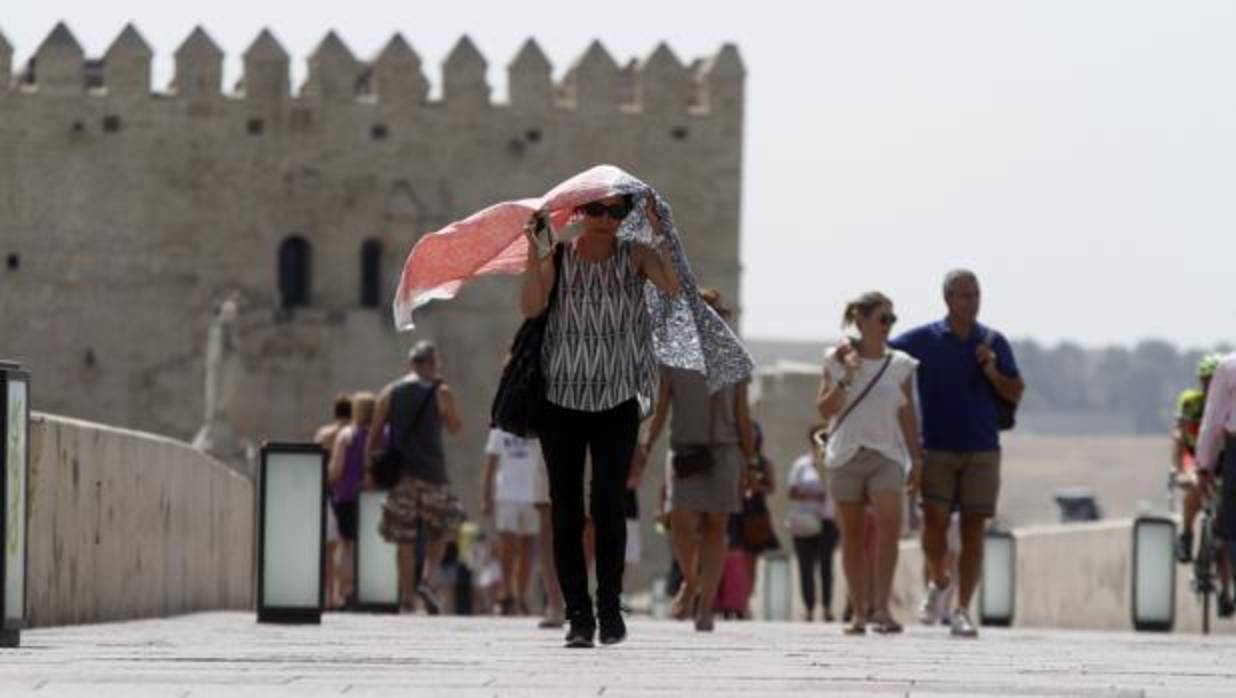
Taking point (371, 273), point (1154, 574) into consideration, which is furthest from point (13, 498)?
point (371, 273)

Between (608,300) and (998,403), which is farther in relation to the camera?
(998,403)

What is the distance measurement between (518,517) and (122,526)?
432cm

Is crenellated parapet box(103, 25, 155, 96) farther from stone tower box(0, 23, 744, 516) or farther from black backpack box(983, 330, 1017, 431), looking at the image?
black backpack box(983, 330, 1017, 431)

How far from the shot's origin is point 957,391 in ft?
48.0

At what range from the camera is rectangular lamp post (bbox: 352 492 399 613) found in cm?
1877

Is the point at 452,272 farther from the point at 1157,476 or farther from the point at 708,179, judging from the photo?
the point at 1157,476

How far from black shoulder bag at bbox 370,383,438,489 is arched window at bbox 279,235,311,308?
36.9 meters

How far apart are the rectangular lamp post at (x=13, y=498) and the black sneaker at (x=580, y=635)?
Answer: 165cm

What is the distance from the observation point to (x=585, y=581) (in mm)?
11250

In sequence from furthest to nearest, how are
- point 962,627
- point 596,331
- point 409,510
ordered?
point 409,510 → point 962,627 → point 596,331

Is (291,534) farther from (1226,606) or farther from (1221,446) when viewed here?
(1226,606)

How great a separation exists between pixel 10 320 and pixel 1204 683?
4502cm

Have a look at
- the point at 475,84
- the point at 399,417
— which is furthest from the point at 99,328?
the point at 399,417

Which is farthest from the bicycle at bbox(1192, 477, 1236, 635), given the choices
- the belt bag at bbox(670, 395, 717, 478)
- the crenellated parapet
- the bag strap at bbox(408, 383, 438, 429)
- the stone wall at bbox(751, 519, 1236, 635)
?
the crenellated parapet
